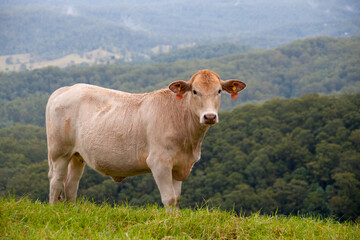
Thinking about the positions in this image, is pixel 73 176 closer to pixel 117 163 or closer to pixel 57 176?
pixel 57 176

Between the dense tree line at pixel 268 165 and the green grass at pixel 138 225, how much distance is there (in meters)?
50.6

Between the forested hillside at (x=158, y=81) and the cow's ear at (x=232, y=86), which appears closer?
the cow's ear at (x=232, y=86)

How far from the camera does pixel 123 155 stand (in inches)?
299

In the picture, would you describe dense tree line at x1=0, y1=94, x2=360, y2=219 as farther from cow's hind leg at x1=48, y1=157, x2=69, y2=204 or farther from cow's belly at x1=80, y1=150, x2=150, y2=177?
cow's belly at x1=80, y1=150, x2=150, y2=177

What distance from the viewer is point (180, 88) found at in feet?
24.9

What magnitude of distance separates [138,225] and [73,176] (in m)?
3.38

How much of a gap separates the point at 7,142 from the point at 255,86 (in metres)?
112

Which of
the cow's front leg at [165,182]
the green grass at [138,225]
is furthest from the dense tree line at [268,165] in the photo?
the green grass at [138,225]

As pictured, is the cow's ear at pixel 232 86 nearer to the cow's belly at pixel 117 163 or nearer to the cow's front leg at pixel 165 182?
the cow's front leg at pixel 165 182

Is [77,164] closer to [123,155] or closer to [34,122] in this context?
[123,155]

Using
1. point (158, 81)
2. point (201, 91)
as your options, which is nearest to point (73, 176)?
point (201, 91)

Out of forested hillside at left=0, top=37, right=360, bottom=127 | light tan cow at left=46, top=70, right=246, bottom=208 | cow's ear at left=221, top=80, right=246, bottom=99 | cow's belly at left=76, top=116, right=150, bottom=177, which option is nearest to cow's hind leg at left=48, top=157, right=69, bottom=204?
light tan cow at left=46, top=70, right=246, bottom=208

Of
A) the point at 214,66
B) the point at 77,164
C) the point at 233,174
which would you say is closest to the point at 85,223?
the point at 77,164

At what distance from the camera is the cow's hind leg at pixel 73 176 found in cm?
857
